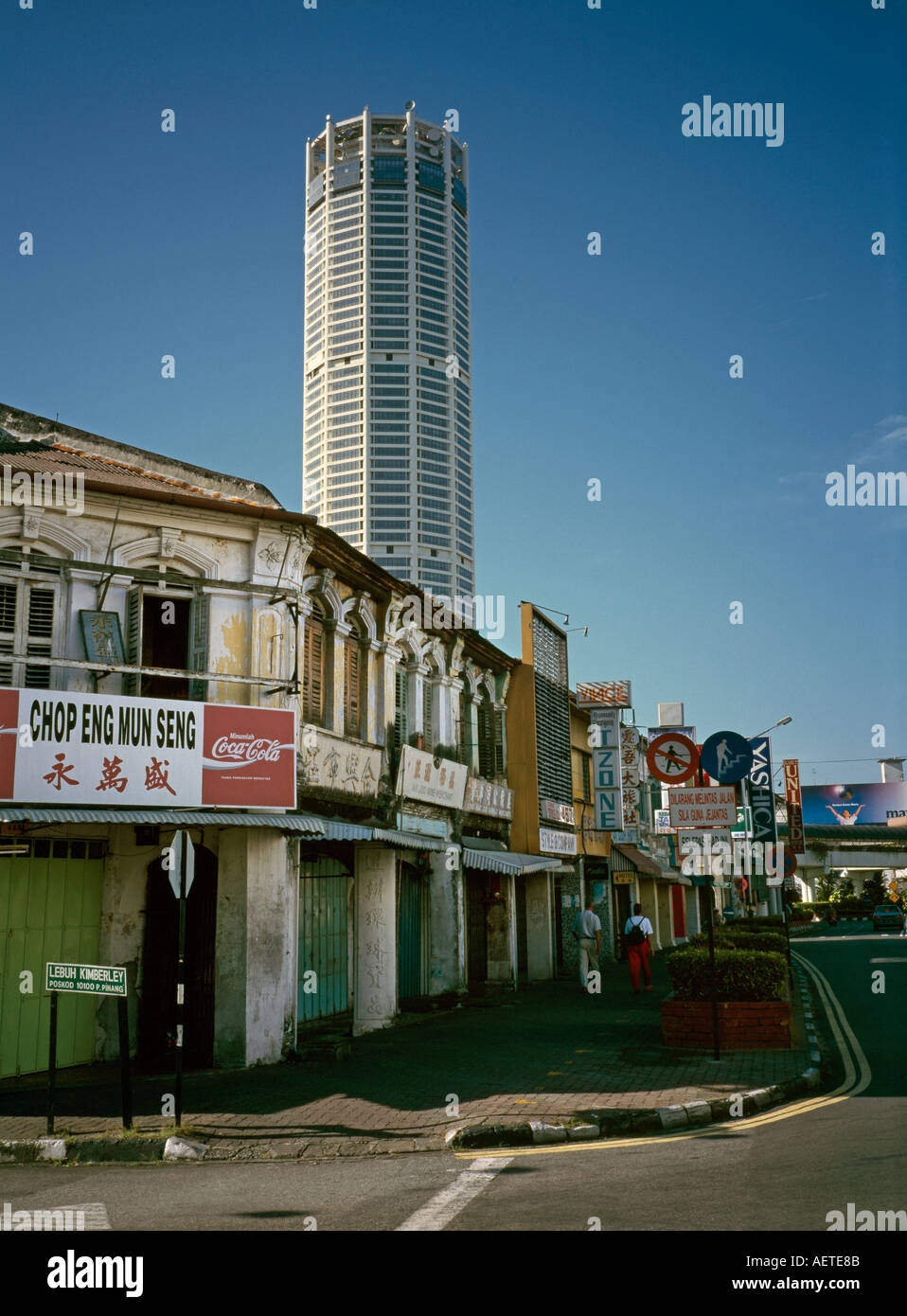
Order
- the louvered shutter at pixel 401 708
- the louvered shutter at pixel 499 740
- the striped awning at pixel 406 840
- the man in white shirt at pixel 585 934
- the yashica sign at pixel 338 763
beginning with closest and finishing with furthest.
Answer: the yashica sign at pixel 338 763 < the striped awning at pixel 406 840 < the louvered shutter at pixel 401 708 < the man in white shirt at pixel 585 934 < the louvered shutter at pixel 499 740

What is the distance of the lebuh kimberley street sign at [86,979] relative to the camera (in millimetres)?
9336

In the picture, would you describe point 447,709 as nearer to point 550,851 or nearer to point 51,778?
point 550,851

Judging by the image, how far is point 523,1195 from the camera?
6.93 metres

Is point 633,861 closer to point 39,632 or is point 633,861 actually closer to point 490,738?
point 490,738

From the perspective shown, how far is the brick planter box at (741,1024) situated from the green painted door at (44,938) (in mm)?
7366

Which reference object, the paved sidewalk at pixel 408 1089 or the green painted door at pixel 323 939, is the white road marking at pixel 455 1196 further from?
the green painted door at pixel 323 939

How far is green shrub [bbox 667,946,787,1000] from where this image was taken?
43.9 feet

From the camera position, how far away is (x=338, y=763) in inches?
629

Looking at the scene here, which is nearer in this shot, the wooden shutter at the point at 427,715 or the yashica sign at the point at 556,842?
the wooden shutter at the point at 427,715

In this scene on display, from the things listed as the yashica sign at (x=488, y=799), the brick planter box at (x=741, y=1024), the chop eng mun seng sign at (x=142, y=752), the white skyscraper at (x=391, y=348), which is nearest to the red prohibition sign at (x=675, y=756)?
the brick planter box at (x=741, y=1024)

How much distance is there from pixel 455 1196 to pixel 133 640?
825 centimetres

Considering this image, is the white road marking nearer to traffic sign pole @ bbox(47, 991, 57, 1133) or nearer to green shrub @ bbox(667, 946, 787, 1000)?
traffic sign pole @ bbox(47, 991, 57, 1133)
